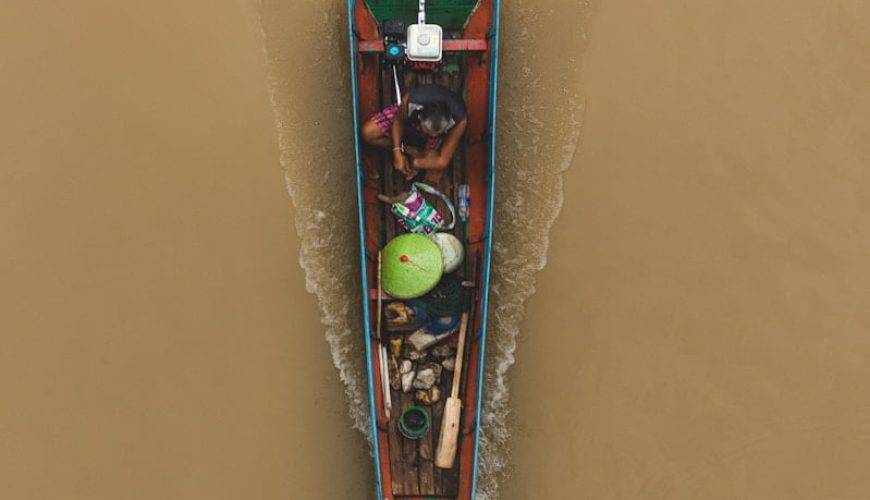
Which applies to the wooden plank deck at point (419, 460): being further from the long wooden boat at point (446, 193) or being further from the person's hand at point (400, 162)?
the person's hand at point (400, 162)

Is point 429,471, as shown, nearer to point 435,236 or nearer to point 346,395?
point 346,395

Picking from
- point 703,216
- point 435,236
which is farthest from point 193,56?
point 703,216

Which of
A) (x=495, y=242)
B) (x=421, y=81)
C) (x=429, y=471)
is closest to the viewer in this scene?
(x=429, y=471)

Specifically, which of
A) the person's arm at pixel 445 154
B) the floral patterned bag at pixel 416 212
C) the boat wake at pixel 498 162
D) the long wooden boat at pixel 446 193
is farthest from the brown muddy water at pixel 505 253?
the person's arm at pixel 445 154

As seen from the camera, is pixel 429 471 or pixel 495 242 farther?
pixel 495 242

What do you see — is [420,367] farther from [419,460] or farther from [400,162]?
[400,162]

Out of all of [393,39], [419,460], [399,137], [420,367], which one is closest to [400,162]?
[399,137]
